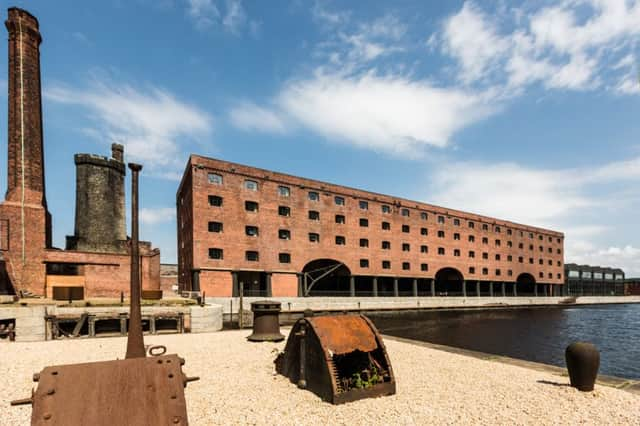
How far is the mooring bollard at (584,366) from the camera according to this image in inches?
316

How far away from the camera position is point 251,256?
135 ft

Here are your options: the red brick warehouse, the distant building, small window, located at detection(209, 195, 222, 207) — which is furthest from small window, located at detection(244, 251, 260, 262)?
Result: the distant building

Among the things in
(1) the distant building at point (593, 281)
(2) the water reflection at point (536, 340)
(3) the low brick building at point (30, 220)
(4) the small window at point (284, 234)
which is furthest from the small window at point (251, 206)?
(1) the distant building at point (593, 281)

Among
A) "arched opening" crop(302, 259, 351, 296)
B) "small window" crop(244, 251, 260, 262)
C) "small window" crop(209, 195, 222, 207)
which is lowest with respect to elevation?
"arched opening" crop(302, 259, 351, 296)

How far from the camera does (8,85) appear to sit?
3108cm

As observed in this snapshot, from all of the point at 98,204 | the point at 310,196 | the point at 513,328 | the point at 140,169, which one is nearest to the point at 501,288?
the point at 513,328

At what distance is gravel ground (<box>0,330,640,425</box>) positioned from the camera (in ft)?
22.0

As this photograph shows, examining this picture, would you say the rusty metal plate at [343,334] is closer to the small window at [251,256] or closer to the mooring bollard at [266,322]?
the mooring bollard at [266,322]

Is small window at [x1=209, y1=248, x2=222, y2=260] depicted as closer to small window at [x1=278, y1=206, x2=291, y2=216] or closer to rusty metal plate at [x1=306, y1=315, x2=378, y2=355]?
small window at [x1=278, y1=206, x2=291, y2=216]

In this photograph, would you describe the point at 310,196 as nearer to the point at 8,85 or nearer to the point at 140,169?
the point at 8,85

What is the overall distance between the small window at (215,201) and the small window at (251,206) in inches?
120

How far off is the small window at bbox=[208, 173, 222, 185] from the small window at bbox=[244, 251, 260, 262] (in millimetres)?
8632

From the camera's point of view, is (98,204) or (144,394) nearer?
Answer: (144,394)

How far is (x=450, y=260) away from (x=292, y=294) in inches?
1212
